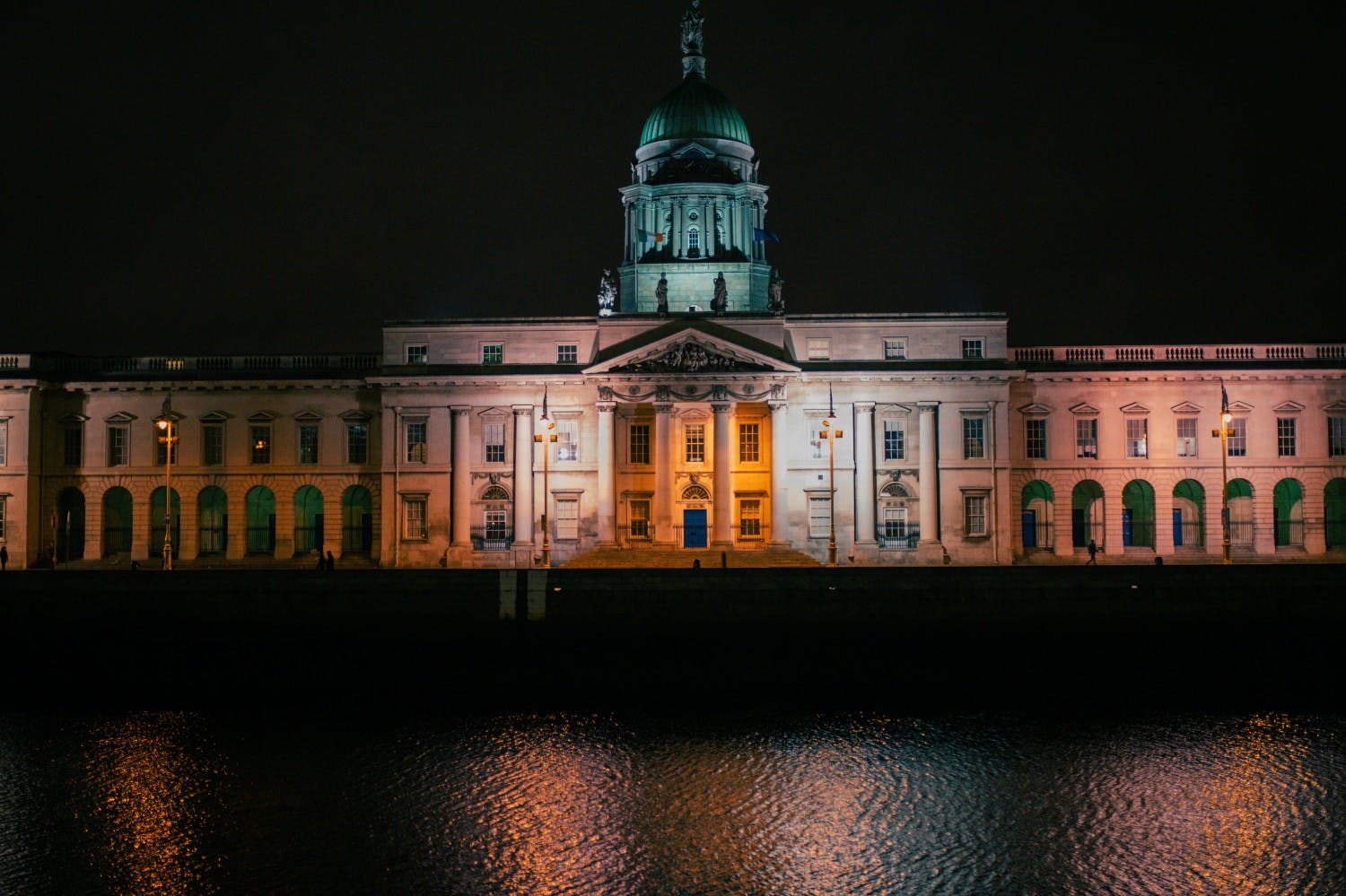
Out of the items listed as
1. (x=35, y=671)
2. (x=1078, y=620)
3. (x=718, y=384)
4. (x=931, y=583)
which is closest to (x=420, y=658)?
(x=35, y=671)

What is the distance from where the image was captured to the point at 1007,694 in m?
37.5

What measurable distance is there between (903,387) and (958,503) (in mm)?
5889

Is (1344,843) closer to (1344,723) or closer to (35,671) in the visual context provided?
(1344,723)

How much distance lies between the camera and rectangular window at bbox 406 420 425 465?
212 ft

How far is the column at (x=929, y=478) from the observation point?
62469 mm

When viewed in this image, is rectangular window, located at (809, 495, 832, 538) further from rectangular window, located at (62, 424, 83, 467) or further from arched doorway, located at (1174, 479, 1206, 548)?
rectangular window, located at (62, 424, 83, 467)

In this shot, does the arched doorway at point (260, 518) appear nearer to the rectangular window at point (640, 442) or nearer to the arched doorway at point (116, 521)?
the arched doorway at point (116, 521)

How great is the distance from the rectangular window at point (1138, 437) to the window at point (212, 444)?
43.8 metres

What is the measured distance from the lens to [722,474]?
61.4 metres

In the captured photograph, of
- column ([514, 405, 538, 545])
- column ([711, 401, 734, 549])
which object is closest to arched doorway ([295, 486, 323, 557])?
column ([514, 405, 538, 545])

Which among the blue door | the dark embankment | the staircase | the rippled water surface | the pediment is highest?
the pediment

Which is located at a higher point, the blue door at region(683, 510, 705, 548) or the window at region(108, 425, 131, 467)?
the window at region(108, 425, 131, 467)

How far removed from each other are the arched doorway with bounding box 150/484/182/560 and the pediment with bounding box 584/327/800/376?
→ 73.7 ft

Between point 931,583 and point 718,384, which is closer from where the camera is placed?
point 931,583
